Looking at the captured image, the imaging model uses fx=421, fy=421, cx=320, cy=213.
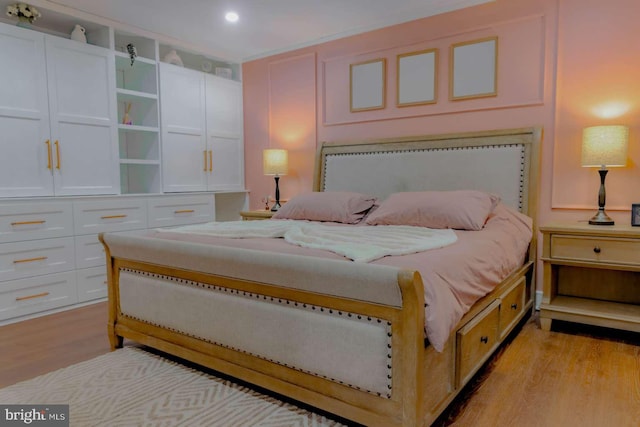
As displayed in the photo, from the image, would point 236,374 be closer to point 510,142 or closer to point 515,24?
point 510,142

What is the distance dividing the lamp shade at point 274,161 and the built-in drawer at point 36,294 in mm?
1904

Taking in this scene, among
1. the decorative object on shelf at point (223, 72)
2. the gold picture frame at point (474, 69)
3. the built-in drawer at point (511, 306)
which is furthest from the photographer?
the decorative object on shelf at point (223, 72)

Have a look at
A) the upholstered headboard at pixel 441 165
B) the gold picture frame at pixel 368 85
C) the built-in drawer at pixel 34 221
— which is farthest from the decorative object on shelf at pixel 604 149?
the built-in drawer at pixel 34 221

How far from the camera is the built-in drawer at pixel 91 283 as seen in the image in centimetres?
334

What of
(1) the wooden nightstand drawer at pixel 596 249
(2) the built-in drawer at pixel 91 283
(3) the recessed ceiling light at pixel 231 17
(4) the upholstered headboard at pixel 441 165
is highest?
(3) the recessed ceiling light at pixel 231 17

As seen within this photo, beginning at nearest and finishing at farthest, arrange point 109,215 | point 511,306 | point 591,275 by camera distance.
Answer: point 511,306
point 591,275
point 109,215

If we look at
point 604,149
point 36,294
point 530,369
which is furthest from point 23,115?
point 604,149

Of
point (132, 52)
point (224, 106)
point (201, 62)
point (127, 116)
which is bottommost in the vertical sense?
point (127, 116)

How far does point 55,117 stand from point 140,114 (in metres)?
0.95

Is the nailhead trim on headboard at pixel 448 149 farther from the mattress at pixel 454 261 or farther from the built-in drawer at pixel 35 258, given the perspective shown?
the built-in drawer at pixel 35 258

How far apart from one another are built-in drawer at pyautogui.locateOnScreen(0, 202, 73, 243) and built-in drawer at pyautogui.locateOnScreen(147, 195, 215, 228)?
73 cm

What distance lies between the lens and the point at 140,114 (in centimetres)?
408

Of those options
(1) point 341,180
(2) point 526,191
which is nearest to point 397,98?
(1) point 341,180

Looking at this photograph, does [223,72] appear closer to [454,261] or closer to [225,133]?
[225,133]
